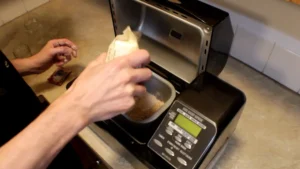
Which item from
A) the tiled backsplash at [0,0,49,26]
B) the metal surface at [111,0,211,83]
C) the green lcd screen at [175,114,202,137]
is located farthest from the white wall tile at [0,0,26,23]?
the green lcd screen at [175,114,202,137]

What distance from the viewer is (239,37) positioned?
0.80 m

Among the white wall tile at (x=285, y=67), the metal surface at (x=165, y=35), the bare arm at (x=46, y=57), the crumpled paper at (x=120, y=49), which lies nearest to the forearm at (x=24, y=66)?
the bare arm at (x=46, y=57)

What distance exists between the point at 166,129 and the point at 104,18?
703 mm

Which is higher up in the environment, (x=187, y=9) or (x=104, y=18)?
(x=187, y=9)

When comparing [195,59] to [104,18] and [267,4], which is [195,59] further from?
[104,18]

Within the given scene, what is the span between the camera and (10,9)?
1069 mm

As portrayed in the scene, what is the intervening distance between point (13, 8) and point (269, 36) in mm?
1037

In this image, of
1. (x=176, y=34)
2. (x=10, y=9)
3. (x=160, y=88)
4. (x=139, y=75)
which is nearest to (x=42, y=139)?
(x=139, y=75)

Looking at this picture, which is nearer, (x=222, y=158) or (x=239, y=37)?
(x=222, y=158)

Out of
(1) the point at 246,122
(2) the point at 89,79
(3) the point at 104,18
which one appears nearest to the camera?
(2) the point at 89,79

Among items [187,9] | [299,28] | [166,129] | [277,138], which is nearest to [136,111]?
[166,129]

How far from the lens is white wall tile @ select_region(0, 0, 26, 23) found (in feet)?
3.44

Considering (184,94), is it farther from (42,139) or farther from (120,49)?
(42,139)

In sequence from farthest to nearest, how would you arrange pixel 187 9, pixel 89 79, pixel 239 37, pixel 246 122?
pixel 239 37 → pixel 246 122 → pixel 187 9 → pixel 89 79
